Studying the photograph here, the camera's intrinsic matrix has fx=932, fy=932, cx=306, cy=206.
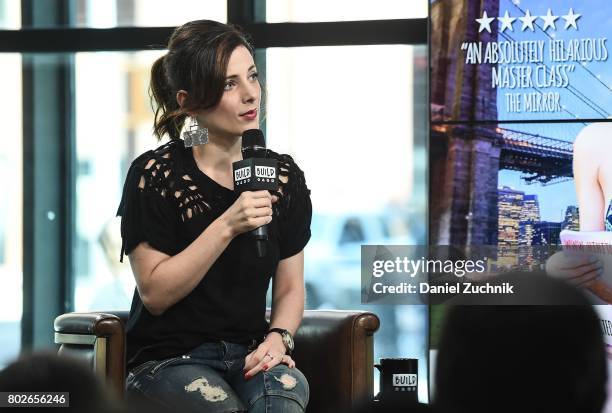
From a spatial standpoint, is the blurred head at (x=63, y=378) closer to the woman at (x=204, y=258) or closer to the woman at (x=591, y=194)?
the woman at (x=204, y=258)

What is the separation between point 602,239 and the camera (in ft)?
12.0

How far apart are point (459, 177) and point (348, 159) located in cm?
70

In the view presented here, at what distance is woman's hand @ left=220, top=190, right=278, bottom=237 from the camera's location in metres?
2.07

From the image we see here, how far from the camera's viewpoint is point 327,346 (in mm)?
2732

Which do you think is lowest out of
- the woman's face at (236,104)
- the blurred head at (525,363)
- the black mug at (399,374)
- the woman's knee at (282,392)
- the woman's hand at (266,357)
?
the black mug at (399,374)

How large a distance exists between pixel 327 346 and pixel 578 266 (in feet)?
4.68

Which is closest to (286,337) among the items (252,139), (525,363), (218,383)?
(218,383)

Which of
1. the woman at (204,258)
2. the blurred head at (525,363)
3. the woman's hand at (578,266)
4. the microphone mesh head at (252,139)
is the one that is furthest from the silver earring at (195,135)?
the woman's hand at (578,266)

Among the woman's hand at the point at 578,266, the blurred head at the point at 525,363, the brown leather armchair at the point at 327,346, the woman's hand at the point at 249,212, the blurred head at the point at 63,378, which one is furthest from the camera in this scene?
→ the woman's hand at the point at 578,266

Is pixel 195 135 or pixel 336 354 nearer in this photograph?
pixel 195 135

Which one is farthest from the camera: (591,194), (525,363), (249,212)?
(591,194)

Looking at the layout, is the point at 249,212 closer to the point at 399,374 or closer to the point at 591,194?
the point at 399,374

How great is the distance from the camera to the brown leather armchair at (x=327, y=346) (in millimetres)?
2564

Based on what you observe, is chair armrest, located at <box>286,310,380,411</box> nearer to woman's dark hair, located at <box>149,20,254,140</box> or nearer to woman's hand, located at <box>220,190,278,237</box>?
woman's hand, located at <box>220,190,278,237</box>
